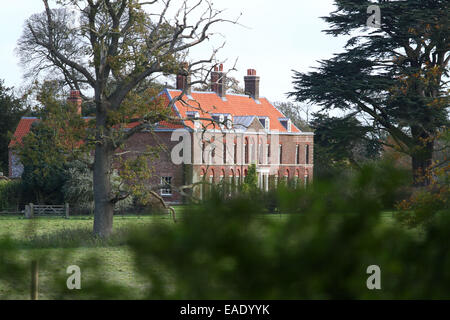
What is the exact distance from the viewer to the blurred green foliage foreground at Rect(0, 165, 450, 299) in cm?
184

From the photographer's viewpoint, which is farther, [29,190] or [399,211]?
[29,190]

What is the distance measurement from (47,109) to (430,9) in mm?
14988

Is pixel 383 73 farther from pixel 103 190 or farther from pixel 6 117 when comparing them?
pixel 6 117

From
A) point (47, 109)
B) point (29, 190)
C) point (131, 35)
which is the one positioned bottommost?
point (29, 190)

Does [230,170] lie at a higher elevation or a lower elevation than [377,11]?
lower

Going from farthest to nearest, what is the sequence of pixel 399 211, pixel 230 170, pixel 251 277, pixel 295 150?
pixel 295 150 → pixel 230 170 → pixel 399 211 → pixel 251 277

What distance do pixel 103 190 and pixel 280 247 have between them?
2060cm

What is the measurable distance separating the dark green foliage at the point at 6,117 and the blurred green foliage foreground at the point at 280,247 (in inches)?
2017

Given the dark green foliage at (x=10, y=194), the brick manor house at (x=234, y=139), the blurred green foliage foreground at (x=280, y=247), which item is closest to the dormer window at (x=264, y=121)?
the brick manor house at (x=234, y=139)

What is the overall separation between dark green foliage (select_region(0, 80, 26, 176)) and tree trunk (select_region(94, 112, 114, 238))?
31.0m
